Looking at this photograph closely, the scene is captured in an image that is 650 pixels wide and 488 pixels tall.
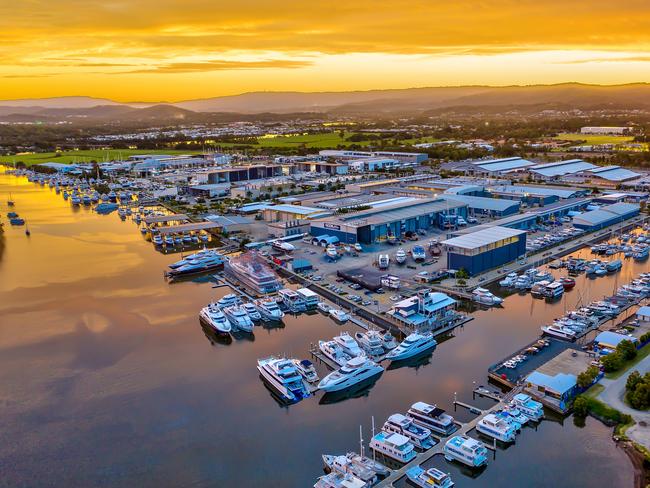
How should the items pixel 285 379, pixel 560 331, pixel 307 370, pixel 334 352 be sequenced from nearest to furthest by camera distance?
pixel 285 379 → pixel 307 370 → pixel 334 352 → pixel 560 331

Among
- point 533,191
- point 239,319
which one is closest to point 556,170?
point 533,191

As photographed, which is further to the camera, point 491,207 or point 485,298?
point 491,207

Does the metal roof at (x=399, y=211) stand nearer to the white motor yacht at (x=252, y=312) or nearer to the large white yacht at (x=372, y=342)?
the white motor yacht at (x=252, y=312)

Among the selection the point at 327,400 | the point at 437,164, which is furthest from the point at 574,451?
the point at 437,164

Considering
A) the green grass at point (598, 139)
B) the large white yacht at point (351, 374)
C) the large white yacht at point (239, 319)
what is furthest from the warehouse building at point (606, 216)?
the green grass at point (598, 139)

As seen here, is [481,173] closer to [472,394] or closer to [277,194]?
[277,194]

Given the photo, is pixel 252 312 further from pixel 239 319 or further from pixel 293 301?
pixel 293 301

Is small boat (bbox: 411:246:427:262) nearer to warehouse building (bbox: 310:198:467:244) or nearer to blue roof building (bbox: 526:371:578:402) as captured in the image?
warehouse building (bbox: 310:198:467:244)
